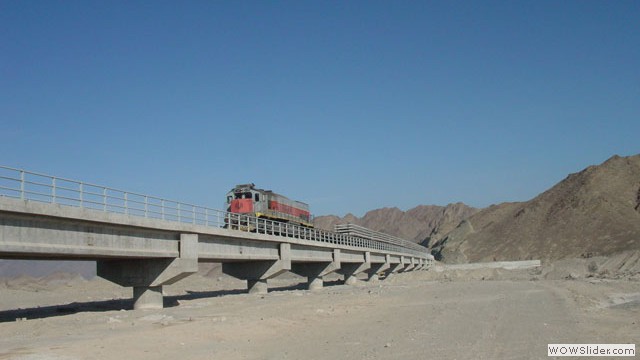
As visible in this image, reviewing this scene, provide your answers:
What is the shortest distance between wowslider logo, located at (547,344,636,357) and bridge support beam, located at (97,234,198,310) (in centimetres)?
1792

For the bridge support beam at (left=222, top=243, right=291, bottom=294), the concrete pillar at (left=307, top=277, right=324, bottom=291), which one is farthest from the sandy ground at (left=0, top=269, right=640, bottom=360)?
the concrete pillar at (left=307, top=277, right=324, bottom=291)

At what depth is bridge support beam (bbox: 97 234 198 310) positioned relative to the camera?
25.9m

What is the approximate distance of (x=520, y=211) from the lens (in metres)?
134

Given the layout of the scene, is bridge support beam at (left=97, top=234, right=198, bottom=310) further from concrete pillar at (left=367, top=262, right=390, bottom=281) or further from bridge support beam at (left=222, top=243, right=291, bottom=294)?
concrete pillar at (left=367, top=262, right=390, bottom=281)

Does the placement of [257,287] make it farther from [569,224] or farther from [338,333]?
[569,224]

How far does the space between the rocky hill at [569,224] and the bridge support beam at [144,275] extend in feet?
257

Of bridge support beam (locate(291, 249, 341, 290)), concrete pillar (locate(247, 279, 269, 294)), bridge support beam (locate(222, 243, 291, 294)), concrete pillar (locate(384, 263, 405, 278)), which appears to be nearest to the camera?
concrete pillar (locate(247, 279, 269, 294))

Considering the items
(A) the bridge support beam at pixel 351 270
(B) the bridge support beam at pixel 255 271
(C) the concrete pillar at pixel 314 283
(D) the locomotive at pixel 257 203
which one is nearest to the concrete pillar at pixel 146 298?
(B) the bridge support beam at pixel 255 271

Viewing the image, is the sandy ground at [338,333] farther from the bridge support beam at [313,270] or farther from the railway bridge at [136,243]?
the bridge support beam at [313,270]

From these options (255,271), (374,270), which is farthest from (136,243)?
(374,270)

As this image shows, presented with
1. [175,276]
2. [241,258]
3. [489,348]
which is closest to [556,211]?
[241,258]

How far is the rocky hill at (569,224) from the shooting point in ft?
328

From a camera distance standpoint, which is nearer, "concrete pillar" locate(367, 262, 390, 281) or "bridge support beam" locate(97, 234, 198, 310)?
"bridge support beam" locate(97, 234, 198, 310)

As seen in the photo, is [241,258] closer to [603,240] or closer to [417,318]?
[417,318]
